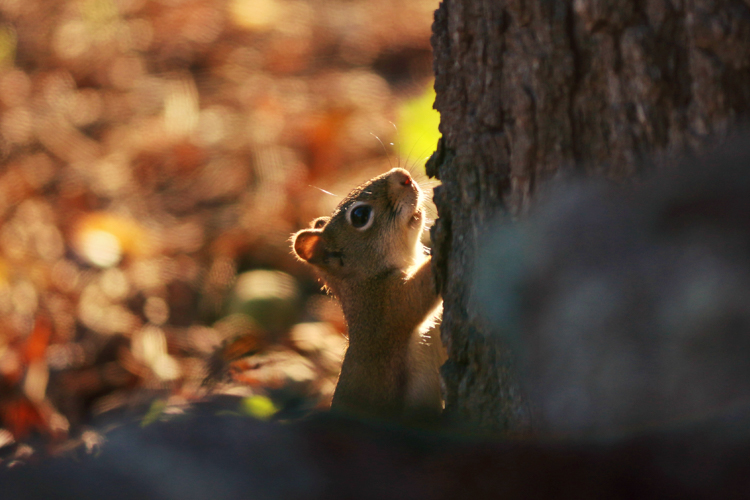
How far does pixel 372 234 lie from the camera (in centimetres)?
321

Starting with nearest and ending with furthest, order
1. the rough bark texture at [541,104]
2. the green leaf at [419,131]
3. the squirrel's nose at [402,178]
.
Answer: the rough bark texture at [541,104] → the squirrel's nose at [402,178] → the green leaf at [419,131]

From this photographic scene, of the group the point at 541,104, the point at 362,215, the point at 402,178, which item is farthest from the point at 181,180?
the point at 541,104

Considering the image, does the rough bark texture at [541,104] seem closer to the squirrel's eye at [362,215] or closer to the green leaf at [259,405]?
the green leaf at [259,405]

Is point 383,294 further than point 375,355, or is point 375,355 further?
point 383,294

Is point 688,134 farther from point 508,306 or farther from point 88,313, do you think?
point 88,313

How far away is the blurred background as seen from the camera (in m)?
3.88

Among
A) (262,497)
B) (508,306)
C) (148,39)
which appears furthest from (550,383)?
(148,39)

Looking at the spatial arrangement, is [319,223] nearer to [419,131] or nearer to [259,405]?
[259,405]

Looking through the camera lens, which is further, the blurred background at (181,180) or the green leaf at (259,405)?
the blurred background at (181,180)

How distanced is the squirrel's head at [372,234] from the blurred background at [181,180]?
19.4 inches

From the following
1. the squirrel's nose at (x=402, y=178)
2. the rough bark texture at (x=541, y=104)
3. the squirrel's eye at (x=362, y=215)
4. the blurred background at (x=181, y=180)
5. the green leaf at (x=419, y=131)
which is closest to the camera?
the rough bark texture at (x=541, y=104)

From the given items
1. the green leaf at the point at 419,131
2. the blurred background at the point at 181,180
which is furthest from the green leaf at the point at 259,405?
the green leaf at the point at 419,131

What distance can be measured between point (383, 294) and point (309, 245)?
476 mm

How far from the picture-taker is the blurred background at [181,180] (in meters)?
3.88
